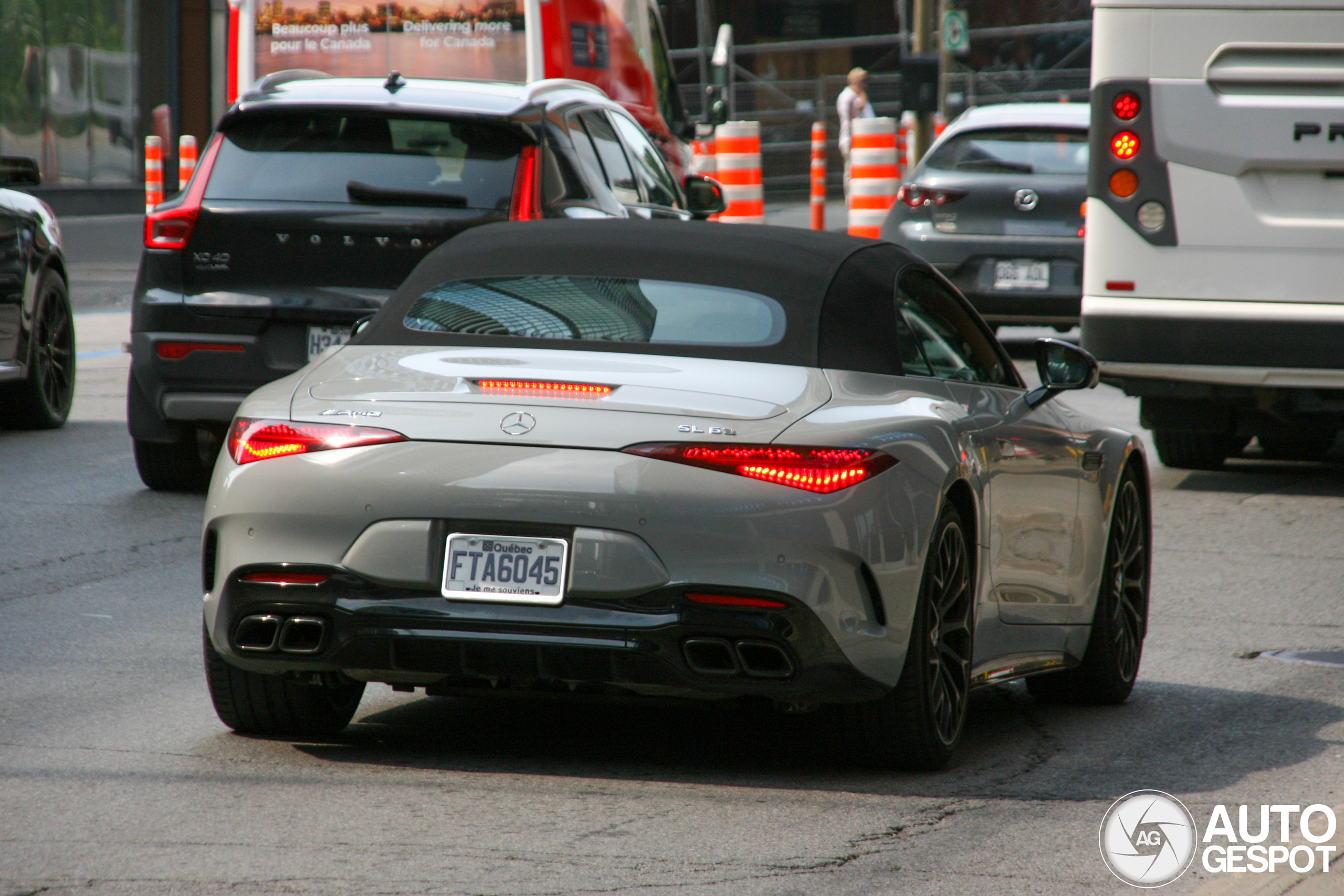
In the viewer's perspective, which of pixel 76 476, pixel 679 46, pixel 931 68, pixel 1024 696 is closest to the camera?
pixel 1024 696

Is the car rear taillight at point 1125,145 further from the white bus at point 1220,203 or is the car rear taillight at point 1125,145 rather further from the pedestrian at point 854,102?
the pedestrian at point 854,102

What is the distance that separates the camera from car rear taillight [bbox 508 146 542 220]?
9.16 m

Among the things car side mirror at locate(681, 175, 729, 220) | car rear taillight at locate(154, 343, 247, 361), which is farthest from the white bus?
car rear taillight at locate(154, 343, 247, 361)

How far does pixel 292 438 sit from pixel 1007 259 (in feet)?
36.3

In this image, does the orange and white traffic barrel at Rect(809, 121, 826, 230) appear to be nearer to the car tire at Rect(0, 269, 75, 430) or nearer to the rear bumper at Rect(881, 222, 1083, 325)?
the rear bumper at Rect(881, 222, 1083, 325)

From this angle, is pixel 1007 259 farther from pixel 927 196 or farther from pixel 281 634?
pixel 281 634

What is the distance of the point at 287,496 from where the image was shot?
16.7ft

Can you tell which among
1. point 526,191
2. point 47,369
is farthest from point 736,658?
point 47,369

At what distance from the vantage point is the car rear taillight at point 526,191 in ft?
30.1

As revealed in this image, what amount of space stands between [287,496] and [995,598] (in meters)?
1.93

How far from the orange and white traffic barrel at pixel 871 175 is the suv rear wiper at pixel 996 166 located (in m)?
4.47

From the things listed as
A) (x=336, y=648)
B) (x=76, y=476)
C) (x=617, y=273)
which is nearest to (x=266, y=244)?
(x=76, y=476)

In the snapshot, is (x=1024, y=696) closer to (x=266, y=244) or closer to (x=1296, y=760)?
(x=1296, y=760)

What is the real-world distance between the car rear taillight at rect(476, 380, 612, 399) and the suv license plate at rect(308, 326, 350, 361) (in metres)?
4.26
